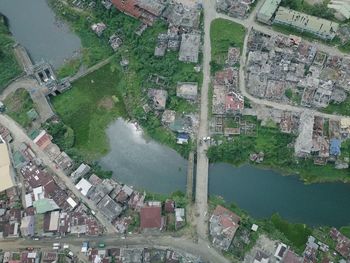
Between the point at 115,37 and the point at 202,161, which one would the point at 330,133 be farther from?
the point at 115,37

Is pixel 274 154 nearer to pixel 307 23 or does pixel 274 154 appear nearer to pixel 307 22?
pixel 307 23

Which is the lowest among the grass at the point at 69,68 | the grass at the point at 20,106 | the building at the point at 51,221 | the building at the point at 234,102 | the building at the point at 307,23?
the building at the point at 51,221

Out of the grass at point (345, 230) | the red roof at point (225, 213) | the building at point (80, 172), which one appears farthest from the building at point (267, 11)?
the building at point (80, 172)

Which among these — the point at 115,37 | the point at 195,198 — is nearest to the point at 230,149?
the point at 195,198

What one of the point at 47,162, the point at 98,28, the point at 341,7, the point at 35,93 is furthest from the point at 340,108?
the point at 35,93

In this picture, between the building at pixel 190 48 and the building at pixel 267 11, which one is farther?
the building at pixel 267 11

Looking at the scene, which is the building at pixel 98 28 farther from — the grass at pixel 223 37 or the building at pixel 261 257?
the building at pixel 261 257

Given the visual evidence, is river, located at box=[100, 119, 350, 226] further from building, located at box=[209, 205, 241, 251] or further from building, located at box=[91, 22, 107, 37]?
building, located at box=[91, 22, 107, 37]
